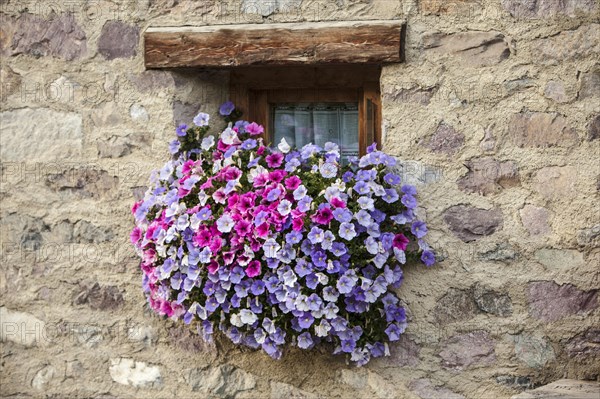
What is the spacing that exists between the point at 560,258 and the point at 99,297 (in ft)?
5.75

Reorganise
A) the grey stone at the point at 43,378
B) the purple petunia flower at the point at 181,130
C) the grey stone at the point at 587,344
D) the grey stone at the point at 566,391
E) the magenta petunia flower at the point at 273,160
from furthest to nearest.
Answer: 1. the grey stone at the point at 43,378
2. the purple petunia flower at the point at 181,130
3. the magenta petunia flower at the point at 273,160
4. the grey stone at the point at 587,344
5. the grey stone at the point at 566,391

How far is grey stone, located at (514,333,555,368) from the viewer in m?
2.85

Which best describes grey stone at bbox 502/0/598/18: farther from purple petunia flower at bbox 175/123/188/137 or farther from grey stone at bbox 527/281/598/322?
purple petunia flower at bbox 175/123/188/137

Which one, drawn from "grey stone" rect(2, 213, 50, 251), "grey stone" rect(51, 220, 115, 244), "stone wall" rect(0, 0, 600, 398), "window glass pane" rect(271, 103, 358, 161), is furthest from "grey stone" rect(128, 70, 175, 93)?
"grey stone" rect(2, 213, 50, 251)

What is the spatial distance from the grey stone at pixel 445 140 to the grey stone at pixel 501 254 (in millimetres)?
372

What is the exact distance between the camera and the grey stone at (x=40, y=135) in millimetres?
3219

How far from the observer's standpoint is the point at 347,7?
9.73ft

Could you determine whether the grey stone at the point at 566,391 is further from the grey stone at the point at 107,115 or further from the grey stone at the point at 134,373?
the grey stone at the point at 107,115

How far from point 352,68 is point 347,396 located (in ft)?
4.04

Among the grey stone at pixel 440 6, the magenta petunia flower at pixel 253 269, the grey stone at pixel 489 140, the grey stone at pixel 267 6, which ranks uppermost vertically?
the grey stone at pixel 267 6

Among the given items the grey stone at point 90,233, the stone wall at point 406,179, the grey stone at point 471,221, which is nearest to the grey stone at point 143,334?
the stone wall at point 406,179

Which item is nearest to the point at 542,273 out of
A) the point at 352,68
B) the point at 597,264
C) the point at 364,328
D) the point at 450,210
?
the point at 597,264

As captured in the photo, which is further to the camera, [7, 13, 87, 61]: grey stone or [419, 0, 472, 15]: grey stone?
[7, 13, 87, 61]: grey stone

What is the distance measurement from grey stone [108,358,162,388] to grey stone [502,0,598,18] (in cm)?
188
